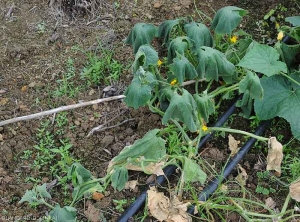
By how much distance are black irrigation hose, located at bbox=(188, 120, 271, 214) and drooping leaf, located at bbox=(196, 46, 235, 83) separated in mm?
350

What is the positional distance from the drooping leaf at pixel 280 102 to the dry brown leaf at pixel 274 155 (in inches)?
7.5

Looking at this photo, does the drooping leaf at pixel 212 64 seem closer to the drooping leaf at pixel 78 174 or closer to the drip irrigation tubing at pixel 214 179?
the drip irrigation tubing at pixel 214 179

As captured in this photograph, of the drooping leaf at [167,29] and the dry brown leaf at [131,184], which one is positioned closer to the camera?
the dry brown leaf at [131,184]

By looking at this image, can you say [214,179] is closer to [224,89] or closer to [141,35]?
[224,89]

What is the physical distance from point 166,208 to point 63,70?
3.53 feet

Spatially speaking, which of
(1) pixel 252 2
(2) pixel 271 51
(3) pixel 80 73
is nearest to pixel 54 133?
(3) pixel 80 73

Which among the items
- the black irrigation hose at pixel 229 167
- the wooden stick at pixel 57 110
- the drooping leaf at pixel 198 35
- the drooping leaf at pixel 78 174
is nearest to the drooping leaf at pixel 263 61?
the drooping leaf at pixel 198 35

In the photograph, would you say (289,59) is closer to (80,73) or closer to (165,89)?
(165,89)

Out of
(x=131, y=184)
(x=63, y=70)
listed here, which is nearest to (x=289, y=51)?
(x=131, y=184)

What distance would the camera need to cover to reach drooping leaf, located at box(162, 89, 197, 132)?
2096mm

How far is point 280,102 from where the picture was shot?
8.12 ft

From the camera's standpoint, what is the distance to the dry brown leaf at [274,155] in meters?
2.24

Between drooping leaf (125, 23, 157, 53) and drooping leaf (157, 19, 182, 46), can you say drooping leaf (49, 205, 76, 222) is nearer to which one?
drooping leaf (125, 23, 157, 53)

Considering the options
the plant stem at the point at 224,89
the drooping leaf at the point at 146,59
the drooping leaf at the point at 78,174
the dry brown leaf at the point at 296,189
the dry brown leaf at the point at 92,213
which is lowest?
the dry brown leaf at the point at 92,213
